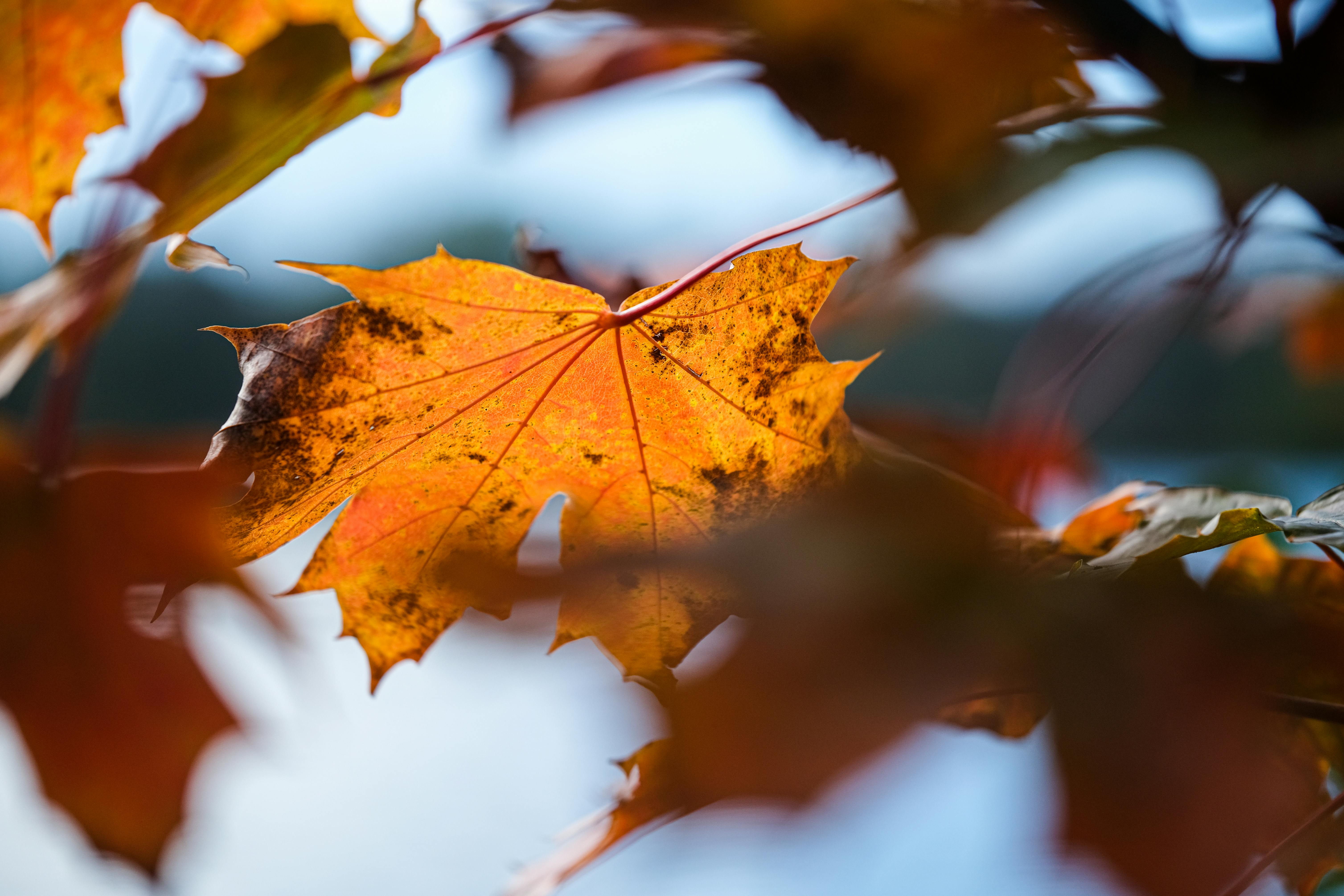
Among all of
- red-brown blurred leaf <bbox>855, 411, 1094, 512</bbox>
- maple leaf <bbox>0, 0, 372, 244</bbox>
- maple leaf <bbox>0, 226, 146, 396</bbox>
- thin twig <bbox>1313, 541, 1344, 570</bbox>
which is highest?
maple leaf <bbox>0, 0, 372, 244</bbox>

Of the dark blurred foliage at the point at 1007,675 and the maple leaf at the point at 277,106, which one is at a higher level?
the maple leaf at the point at 277,106

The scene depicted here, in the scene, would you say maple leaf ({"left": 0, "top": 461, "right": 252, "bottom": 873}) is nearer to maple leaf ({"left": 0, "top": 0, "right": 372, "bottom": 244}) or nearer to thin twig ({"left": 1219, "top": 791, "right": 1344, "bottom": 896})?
maple leaf ({"left": 0, "top": 0, "right": 372, "bottom": 244})

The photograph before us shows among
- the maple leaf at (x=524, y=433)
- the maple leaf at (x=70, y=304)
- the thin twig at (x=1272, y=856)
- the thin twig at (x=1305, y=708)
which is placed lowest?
the thin twig at (x=1272, y=856)

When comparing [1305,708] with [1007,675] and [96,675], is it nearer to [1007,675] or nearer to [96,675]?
[1007,675]

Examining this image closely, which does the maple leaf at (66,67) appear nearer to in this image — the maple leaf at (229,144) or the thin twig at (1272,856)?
the maple leaf at (229,144)

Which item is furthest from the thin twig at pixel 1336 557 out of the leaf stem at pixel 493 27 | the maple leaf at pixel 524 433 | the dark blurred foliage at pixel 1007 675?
the leaf stem at pixel 493 27

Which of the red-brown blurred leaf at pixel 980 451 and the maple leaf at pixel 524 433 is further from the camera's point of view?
the red-brown blurred leaf at pixel 980 451

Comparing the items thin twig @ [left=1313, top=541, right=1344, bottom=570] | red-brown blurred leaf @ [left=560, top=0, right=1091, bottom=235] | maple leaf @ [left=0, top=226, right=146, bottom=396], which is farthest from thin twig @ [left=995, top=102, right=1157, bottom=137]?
maple leaf @ [left=0, top=226, right=146, bottom=396]
